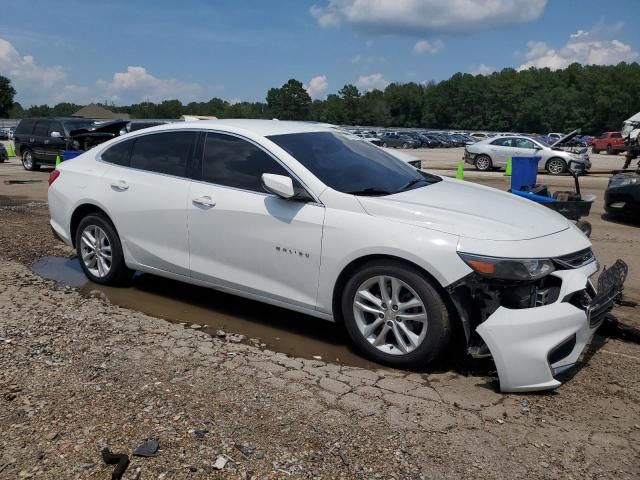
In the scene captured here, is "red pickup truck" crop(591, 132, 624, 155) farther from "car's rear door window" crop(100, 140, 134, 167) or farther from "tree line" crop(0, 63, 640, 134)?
"tree line" crop(0, 63, 640, 134)

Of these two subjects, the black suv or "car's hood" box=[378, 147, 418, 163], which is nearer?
"car's hood" box=[378, 147, 418, 163]

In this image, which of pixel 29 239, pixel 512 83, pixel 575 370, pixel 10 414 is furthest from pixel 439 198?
pixel 512 83

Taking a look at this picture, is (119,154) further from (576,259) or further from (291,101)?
(291,101)

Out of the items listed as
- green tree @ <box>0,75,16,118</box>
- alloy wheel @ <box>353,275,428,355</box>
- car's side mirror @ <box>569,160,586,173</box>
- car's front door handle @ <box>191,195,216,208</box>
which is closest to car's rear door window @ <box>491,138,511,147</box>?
car's side mirror @ <box>569,160,586,173</box>

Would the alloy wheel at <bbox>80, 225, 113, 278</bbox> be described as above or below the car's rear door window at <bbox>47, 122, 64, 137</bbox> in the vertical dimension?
below

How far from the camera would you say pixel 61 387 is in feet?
11.1

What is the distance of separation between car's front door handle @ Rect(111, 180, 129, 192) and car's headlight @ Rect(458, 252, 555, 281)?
315 centimetres

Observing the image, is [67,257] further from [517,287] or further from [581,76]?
[581,76]

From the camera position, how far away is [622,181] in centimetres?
989

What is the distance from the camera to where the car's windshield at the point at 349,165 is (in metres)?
4.22

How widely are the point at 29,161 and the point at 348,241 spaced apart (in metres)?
18.7

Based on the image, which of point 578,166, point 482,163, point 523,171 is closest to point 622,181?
point 523,171

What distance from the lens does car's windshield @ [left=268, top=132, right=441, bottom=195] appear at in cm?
422

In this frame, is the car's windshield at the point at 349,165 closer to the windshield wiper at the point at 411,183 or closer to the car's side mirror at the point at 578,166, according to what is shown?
the windshield wiper at the point at 411,183
